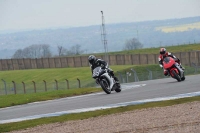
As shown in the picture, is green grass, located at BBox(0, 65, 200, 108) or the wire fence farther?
the wire fence

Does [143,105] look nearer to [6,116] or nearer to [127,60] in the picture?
[6,116]

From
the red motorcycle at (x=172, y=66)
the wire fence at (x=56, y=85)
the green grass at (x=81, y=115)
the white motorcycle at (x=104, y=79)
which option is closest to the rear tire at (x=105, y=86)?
the white motorcycle at (x=104, y=79)

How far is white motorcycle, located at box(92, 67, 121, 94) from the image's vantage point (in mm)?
25397

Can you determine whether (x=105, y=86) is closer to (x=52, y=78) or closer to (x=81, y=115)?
(x=81, y=115)

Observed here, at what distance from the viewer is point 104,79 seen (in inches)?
1003

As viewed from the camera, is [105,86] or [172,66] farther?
[172,66]

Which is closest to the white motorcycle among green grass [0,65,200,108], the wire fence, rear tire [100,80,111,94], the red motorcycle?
rear tire [100,80,111,94]

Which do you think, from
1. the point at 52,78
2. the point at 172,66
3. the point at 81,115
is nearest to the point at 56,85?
the point at 172,66

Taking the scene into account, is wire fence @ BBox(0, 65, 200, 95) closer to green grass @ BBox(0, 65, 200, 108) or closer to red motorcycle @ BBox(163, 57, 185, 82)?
green grass @ BBox(0, 65, 200, 108)

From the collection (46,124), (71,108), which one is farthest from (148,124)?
(71,108)

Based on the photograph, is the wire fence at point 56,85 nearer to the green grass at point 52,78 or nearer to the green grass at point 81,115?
the green grass at point 52,78

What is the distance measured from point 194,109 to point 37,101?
43.9 ft

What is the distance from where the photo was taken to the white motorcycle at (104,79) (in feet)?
83.3

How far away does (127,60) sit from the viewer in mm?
91750
